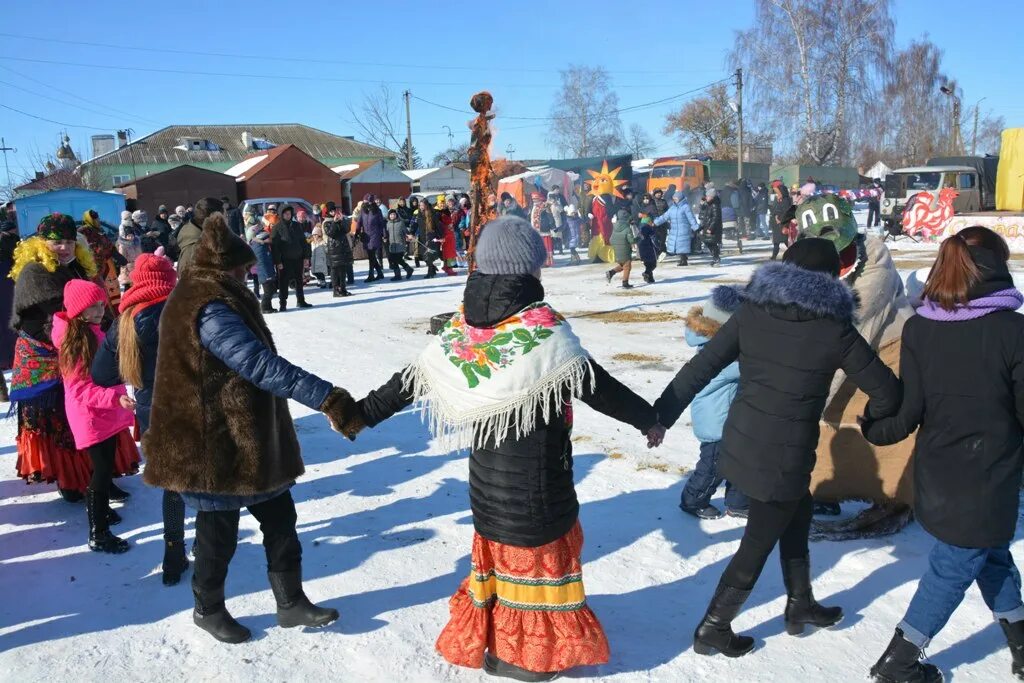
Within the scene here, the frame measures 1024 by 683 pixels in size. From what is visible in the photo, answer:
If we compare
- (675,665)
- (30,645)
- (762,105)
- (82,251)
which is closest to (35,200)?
(82,251)

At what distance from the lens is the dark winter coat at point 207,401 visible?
113 inches

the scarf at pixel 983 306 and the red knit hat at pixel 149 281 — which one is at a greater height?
the red knit hat at pixel 149 281

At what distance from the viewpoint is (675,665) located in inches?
115

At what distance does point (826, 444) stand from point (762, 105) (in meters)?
36.5

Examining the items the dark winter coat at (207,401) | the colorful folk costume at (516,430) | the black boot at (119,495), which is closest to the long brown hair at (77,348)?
the black boot at (119,495)

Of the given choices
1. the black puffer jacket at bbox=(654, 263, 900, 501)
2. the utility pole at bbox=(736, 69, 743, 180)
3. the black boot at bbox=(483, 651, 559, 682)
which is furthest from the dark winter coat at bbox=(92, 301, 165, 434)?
the utility pole at bbox=(736, 69, 743, 180)

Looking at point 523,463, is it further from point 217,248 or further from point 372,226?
point 372,226

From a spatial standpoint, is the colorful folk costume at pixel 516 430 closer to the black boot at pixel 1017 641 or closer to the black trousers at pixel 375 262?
the black boot at pixel 1017 641

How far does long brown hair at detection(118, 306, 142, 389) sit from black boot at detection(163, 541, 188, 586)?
800mm

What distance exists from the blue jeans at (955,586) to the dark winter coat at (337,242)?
1249 centimetres

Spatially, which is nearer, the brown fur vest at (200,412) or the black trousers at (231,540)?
the brown fur vest at (200,412)

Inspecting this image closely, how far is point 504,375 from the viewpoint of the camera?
2.57 metres

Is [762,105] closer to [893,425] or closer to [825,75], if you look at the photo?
[825,75]

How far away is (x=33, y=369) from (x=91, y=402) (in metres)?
0.64
